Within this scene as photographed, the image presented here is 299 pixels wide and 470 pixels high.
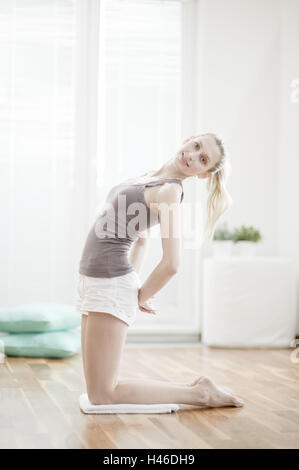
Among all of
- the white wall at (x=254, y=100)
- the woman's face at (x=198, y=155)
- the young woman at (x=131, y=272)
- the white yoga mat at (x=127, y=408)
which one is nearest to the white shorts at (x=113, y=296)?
the young woman at (x=131, y=272)

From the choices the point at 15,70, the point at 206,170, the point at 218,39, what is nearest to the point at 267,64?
the point at 218,39

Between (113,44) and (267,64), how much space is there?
1039mm

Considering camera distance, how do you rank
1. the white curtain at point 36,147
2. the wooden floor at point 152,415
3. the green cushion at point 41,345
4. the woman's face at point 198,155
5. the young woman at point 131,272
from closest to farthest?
the wooden floor at point 152,415
the young woman at point 131,272
the woman's face at point 198,155
the green cushion at point 41,345
the white curtain at point 36,147

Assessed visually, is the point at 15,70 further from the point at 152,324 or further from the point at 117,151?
the point at 152,324

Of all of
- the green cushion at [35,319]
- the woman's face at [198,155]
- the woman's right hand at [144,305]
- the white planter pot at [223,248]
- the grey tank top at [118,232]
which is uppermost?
the woman's face at [198,155]

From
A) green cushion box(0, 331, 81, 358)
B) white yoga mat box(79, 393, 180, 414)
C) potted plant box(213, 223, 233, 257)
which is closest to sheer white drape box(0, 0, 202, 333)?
potted plant box(213, 223, 233, 257)

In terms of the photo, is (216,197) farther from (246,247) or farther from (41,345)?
(246,247)

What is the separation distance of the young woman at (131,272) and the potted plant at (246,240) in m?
1.80

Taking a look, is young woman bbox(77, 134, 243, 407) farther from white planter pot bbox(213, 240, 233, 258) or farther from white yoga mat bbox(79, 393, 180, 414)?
white planter pot bbox(213, 240, 233, 258)

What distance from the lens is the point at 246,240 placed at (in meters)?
4.19

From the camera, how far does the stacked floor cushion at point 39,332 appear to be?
3.46 m

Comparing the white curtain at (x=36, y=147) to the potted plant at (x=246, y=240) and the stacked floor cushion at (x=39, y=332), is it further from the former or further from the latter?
the potted plant at (x=246, y=240)

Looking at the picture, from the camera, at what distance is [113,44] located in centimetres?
423

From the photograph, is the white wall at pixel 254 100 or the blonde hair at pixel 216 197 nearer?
the blonde hair at pixel 216 197
